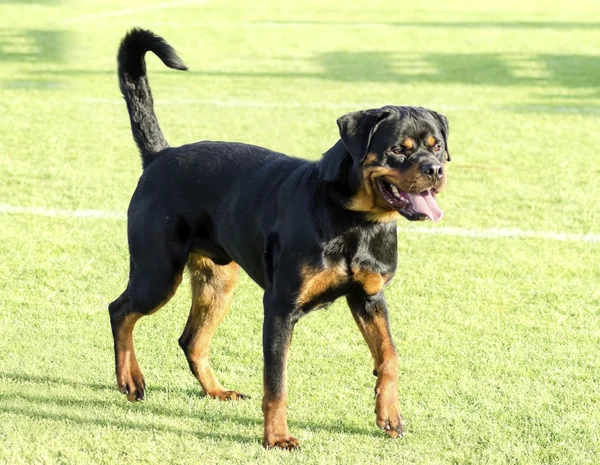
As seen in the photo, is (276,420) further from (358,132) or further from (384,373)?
(358,132)

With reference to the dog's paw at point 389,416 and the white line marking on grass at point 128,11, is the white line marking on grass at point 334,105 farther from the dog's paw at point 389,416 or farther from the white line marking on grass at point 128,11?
the white line marking on grass at point 128,11

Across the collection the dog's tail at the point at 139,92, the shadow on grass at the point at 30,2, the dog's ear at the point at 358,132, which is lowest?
the shadow on grass at the point at 30,2

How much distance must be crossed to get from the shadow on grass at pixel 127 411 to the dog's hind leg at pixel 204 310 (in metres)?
0.13

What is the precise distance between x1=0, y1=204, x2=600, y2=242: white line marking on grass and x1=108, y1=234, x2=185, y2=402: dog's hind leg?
10.5 ft

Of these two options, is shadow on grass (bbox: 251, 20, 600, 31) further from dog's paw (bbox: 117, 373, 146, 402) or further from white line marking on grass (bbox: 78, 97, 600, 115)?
dog's paw (bbox: 117, 373, 146, 402)

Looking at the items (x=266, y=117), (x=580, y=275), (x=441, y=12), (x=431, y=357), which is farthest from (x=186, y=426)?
(x=441, y=12)

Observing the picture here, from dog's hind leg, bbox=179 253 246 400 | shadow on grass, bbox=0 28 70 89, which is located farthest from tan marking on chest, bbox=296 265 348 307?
shadow on grass, bbox=0 28 70 89

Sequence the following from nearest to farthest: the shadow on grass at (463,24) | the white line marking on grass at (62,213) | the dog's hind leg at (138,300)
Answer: the dog's hind leg at (138,300), the white line marking on grass at (62,213), the shadow on grass at (463,24)

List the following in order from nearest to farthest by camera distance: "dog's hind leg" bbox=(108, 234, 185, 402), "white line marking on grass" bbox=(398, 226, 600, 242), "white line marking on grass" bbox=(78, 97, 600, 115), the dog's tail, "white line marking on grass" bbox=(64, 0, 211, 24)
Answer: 1. "dog's hind leg" bbox=(108, 234, 185, 402)
2. the dog's tail
3. "white line marking on grass" bbox=(398, 226, 600, 242)
4. "white line marking on grass" bbox=(78, 97, 600, 115)
5. "white line marking on grass" bbox=(64, 0, 211, 24)

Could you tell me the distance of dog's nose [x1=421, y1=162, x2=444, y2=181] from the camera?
440cm

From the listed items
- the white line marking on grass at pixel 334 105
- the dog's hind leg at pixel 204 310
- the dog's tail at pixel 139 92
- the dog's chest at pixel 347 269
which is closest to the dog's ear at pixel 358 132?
the dog's chest at pixel 347 269

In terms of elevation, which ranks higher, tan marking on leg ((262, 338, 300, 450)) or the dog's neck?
the dog's neck

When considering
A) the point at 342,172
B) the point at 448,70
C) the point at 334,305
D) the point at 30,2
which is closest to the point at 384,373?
the point at 342,172

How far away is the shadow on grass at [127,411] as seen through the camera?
15.8 feet
